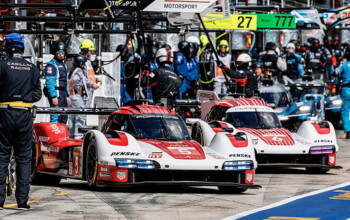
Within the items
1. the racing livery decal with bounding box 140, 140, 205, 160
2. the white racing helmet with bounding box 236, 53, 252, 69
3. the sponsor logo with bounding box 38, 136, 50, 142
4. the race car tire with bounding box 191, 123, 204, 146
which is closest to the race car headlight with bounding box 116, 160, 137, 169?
the racing livery decal with bounding box 140, 140, 205, 160

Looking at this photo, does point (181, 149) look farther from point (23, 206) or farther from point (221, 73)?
point (221, 73)

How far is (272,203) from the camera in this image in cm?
1052

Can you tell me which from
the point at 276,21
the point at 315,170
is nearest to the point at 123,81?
the point at 276,21

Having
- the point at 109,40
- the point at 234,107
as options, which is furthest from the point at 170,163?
the point at 109,40

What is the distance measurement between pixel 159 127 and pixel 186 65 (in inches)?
391

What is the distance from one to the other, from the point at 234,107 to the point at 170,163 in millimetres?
4493

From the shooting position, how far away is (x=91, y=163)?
11.7 meters

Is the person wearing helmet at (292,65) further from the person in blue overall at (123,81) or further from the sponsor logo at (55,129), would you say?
the sponsor logo at (55,129)

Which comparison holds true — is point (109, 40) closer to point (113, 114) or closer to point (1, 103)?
point (113, 114)

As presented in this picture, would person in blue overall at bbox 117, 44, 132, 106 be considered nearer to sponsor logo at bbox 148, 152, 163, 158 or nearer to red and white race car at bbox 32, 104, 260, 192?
red and white race car at bbox 32, 104, 260, 192

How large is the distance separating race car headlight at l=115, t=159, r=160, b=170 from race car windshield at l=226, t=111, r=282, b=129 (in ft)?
14.0

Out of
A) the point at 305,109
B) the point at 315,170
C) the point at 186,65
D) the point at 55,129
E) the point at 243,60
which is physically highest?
the point at 243,60

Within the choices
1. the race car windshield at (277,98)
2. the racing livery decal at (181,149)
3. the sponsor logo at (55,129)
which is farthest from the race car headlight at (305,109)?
the racing livery decal at (181,149)

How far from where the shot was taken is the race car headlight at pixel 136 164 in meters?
11.1
